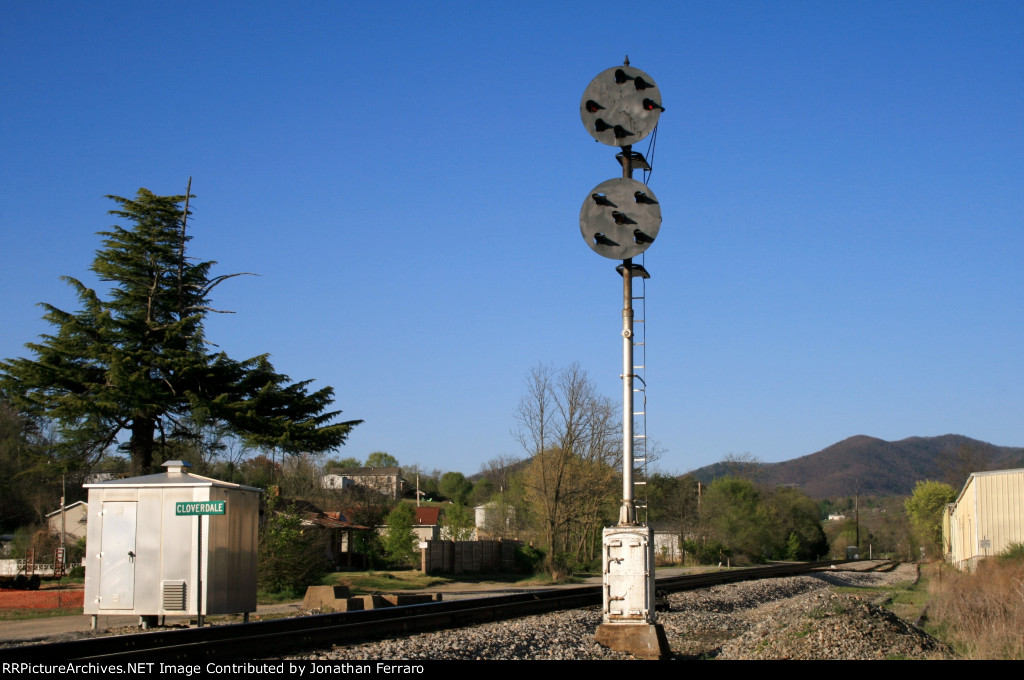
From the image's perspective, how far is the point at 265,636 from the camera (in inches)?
412

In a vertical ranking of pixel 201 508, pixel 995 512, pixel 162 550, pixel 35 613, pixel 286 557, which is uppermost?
pixel 201 508

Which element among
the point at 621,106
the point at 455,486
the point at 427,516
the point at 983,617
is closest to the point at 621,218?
the point at 621,106

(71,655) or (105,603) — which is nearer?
(71,655)

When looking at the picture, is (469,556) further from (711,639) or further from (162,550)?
(711,639)

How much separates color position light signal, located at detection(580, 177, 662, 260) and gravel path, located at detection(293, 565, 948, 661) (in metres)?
5.45

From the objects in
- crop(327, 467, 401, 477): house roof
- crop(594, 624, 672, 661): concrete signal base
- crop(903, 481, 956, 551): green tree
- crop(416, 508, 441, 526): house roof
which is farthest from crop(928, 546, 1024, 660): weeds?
crop(327, 467, 401, 477): house roof

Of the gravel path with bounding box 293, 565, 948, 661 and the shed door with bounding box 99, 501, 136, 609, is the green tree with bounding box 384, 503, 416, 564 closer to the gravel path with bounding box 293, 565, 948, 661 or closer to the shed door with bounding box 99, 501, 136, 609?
the shed door with bounding box 99, 501, 136, 609

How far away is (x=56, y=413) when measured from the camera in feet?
91.5

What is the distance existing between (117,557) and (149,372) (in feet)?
47.8

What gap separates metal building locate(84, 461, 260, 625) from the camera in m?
15.7

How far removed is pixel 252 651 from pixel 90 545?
8.39 meters

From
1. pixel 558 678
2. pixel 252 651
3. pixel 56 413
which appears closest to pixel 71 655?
pixel 252 651

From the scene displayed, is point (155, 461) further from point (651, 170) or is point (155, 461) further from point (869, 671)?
point (869, 671)

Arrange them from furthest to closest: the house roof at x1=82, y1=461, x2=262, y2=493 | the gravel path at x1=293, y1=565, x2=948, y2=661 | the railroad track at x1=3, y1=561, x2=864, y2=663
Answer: the house roof at x1=82, y1=461, x2=262, y2=493
the gravel path at x1=293, y1=565, x2=948, y2=661
the railroad track at x1=3, y1=561, x2=864, y2=663
